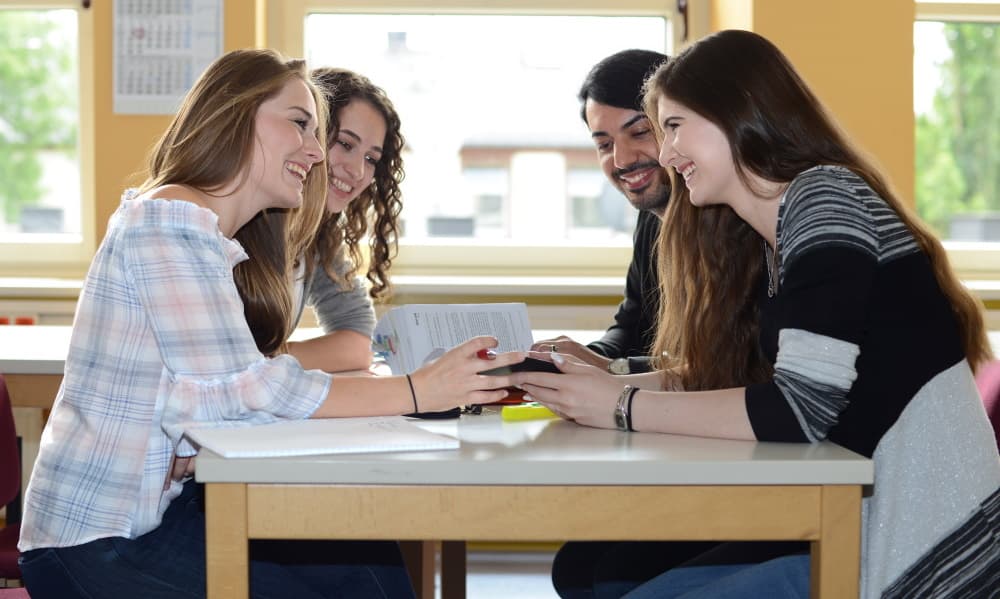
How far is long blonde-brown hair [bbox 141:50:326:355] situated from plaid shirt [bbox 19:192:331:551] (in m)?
0.17

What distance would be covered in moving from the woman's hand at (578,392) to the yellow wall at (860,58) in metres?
2.14

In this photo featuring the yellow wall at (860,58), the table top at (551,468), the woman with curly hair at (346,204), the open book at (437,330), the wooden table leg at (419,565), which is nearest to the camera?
the table top at (551,468)

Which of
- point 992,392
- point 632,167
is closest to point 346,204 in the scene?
point 632,167

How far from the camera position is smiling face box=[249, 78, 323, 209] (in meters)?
1.66

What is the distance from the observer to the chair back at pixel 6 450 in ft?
6.61

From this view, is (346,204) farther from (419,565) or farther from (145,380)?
(145,380)

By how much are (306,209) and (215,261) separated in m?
0.61

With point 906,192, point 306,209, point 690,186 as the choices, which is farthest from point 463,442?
point 906,192

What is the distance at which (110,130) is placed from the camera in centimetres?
347

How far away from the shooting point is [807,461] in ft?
3.89

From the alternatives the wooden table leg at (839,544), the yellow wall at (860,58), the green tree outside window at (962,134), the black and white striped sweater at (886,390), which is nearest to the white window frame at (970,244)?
the green tree outside window at (962,134)

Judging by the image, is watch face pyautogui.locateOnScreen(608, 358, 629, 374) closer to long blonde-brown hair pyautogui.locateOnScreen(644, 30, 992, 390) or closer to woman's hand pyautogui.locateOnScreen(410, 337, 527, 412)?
long blonde-brown hair pyautogui.locateOnScreen(644, 30, 992, 390)

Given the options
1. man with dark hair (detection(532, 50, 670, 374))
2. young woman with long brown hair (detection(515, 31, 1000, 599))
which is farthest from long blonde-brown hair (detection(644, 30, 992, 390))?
man with dark hair (detection(532, 50, 670, 374))

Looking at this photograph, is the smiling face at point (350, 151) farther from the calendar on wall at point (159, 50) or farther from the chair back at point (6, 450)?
the calendar on wall at point (159, 50)
